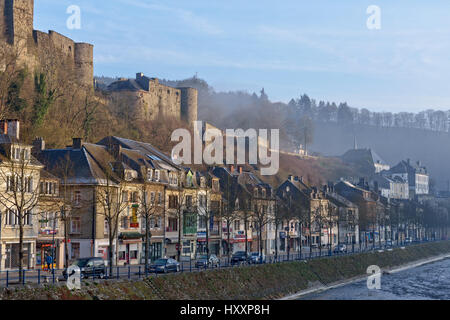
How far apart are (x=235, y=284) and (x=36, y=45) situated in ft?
217

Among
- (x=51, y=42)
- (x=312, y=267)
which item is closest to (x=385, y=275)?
(x=312, y=267)

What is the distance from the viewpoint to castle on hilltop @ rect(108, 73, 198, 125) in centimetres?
12706

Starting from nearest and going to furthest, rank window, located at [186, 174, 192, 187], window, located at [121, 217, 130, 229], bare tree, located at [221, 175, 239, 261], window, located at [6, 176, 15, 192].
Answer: window, located at [6, 176, 15, 192], window, located at [121, 217, 130, 229], bare tree, located at [221, 175, 239, 261], window, located at [186, 174, 192, 187]

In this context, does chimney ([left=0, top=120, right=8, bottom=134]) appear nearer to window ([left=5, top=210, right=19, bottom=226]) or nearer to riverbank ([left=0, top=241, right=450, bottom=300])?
window ([left=5, top=210, right=19, bottom=226])

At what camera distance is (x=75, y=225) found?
189 ft

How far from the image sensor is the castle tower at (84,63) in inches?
4481

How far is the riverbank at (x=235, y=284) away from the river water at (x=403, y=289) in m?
1.95

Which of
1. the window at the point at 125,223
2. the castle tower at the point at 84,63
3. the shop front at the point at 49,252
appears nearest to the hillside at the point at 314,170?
the castle tower at the point at 84,63

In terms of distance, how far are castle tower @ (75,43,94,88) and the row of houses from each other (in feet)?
132

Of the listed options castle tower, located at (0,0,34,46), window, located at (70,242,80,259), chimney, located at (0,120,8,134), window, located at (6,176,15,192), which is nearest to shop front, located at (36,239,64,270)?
window, located at (70,242,80,259)

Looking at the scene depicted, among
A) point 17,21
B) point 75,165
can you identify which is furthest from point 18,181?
point 17,21

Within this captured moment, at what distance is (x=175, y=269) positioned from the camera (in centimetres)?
4841

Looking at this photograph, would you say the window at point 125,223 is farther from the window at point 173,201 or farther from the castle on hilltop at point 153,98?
the castle on hilltop at point 153,98
